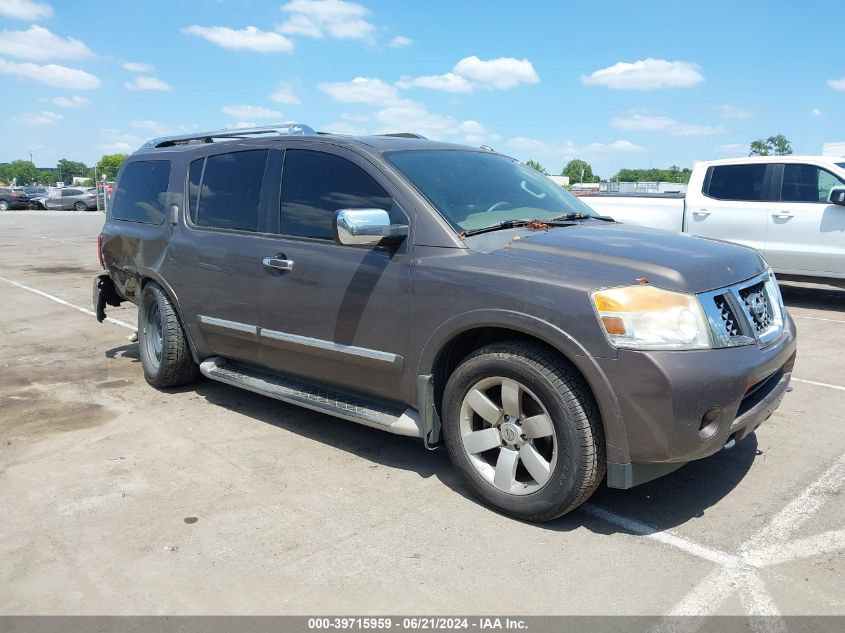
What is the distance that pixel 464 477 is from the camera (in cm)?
365

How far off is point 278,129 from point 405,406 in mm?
2343

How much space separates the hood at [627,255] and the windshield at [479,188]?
0.24 metres

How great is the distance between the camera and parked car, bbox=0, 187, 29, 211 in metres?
46.0

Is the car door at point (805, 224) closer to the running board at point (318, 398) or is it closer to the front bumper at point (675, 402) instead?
the front bumper at point (675, 402)

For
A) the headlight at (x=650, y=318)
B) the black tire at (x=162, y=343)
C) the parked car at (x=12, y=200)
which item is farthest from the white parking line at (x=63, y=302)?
the parked car at (x=12, y=200)

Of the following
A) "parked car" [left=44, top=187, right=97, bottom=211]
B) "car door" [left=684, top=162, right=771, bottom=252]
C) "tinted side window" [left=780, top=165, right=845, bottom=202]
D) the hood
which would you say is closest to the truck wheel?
the hood

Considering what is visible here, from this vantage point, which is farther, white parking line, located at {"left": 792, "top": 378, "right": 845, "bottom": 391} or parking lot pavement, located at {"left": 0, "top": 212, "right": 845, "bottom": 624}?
white parking line, located at {"left": 792, "top": 378, "right": 845, "bottom": 391}

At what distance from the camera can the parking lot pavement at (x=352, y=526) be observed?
2855 millimetres

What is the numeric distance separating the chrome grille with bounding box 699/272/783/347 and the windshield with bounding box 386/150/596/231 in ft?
4.03

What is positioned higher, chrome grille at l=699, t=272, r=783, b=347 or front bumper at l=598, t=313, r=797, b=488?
chrome grille at l=699, t=272, r=783, b=347

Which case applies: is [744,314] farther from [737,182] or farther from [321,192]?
[737,182]

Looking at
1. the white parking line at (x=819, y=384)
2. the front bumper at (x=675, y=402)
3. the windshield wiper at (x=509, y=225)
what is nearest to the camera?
the front bumper at (x=675, y=402)

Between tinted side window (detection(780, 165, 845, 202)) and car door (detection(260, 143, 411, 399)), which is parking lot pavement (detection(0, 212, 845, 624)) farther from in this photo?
tinted side window (detection(780, 165, 845, 202))

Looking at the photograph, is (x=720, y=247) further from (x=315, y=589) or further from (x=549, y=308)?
(x=315, y=589)
